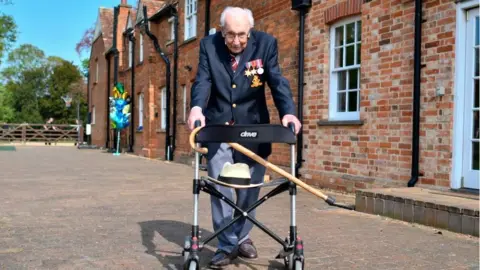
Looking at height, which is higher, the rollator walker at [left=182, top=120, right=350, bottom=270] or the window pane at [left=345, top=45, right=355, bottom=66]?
the window pane at [left=345, top=45, right=355, bottom=66]

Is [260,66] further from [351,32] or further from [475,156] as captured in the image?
[351,32]

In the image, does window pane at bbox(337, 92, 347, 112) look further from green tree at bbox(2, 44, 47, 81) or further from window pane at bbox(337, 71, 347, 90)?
green tree at bbox(2, 44, 47, 81)

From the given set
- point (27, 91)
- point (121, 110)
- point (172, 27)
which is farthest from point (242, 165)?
point (27, 91)

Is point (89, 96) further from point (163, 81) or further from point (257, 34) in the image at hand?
point (257, 34)

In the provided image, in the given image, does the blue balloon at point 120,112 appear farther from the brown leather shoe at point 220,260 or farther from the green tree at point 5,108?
the green tree at point 5,108

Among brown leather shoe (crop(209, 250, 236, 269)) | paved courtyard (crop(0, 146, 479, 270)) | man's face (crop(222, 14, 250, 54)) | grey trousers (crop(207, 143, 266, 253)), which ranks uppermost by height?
man's face (crop(222, 14, 250, 54))

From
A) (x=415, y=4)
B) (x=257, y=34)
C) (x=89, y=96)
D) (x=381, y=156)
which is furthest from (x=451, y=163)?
(x=89, y=96)

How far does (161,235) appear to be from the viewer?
546cm

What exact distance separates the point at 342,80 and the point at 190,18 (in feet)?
29.4

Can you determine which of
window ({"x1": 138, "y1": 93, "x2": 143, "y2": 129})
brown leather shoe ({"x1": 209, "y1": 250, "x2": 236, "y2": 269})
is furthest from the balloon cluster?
brown leather shoe ({"x1": 209, "y1": 250, "x2": 236, "y2": 269})

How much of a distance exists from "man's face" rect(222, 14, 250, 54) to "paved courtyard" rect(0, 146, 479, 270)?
5.73ft

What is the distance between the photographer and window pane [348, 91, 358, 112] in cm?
925

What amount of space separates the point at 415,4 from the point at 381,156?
2.39 m

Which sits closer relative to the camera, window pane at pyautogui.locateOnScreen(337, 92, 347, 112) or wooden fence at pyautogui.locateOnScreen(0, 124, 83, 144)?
window pane at pyautogui.locateOnScreen(337, 92, 347, 112)
